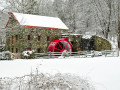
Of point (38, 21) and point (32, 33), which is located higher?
point (38, 21)

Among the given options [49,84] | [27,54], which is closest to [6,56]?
[27,54]

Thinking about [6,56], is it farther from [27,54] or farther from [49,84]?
[49,84]

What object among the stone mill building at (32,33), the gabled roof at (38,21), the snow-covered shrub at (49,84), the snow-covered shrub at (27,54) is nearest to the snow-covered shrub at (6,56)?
the snow-covered shrub at (27,54)

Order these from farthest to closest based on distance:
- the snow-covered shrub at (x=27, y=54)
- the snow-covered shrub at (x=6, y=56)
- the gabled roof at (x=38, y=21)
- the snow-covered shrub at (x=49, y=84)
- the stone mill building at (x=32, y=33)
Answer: the gabled roof at (x=38, y=21), the stone mill building at (x=32, y=33), the snow-covered shrub at (x=27, y=54), the snow-covered shrub at (x=6, y=56), the snow-covered shrub at (x=49, y=84)

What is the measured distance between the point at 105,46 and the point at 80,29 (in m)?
7.98

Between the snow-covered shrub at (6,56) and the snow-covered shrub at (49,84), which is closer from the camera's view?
the snow-covered shrub at (49,84)

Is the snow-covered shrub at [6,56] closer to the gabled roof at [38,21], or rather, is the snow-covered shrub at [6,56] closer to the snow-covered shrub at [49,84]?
the gabled roof at [38,21]

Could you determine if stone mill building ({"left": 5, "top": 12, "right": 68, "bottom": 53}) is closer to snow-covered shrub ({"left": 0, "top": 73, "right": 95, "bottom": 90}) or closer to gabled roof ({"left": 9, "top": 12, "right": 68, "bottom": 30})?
gabled roof ({"left": 9, "top": 12, "right": 68, "bottom": 30})

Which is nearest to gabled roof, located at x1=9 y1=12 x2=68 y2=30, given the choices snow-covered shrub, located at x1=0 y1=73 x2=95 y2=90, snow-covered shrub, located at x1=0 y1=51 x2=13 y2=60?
snow-covered shrub, located at x1=0 y1=51 x2=13 y2=60

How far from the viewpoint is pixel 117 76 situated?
9844 mm

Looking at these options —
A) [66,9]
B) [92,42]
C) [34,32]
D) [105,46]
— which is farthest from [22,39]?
[66,9]

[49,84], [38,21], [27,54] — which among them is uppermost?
[38,21]

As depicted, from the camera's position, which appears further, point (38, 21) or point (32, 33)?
point (38, 21)

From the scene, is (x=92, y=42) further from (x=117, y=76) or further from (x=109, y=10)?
(x=117, y=76)
